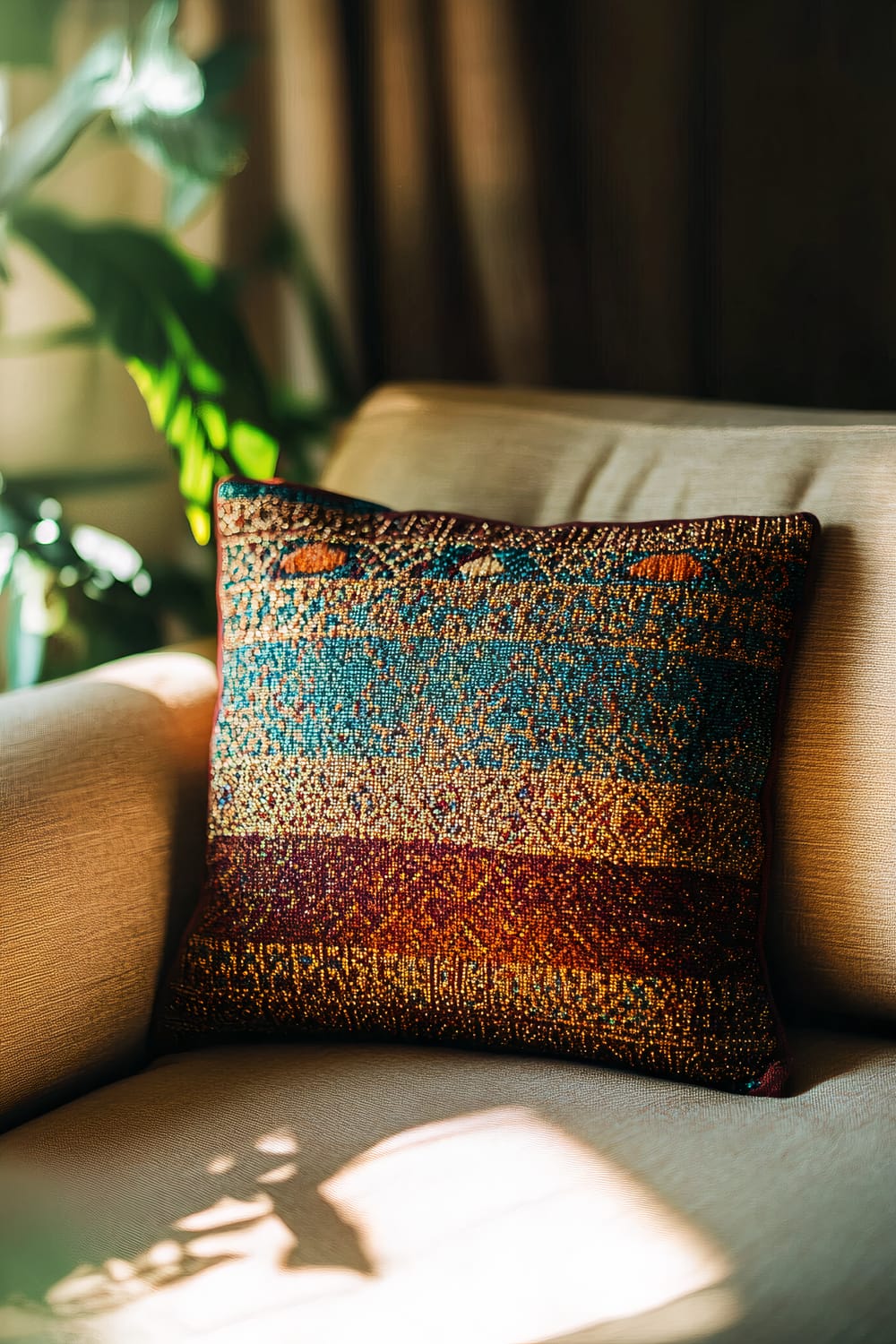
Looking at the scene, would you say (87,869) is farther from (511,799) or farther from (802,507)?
(802,507)

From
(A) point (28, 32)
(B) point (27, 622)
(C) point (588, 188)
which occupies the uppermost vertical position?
(A) point (28, 32)

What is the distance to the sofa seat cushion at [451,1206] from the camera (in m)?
0.67

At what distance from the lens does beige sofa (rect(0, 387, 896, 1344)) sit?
687 mm

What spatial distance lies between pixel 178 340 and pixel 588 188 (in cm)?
57

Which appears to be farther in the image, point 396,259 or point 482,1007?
point 396,259

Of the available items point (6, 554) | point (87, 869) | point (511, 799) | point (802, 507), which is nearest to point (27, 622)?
point (6, 554)

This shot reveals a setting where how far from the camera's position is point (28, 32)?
134 centimetres

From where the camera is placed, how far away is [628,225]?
1586mm

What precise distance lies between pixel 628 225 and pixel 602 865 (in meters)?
1.00

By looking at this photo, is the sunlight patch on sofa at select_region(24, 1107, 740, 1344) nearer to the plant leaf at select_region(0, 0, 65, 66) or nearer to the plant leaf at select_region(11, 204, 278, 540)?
the plant leaf at select_region(11, 204, 278, 540)

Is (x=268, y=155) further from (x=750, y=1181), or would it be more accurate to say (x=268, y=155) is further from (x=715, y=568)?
(x=750, y=1181)

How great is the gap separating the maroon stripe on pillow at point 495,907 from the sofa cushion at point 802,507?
11 cm

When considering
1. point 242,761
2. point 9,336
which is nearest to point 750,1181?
point 242,761

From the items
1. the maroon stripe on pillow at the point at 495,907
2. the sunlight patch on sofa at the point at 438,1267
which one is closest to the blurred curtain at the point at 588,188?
the maroon stripe on pillow at the point at 495,907
